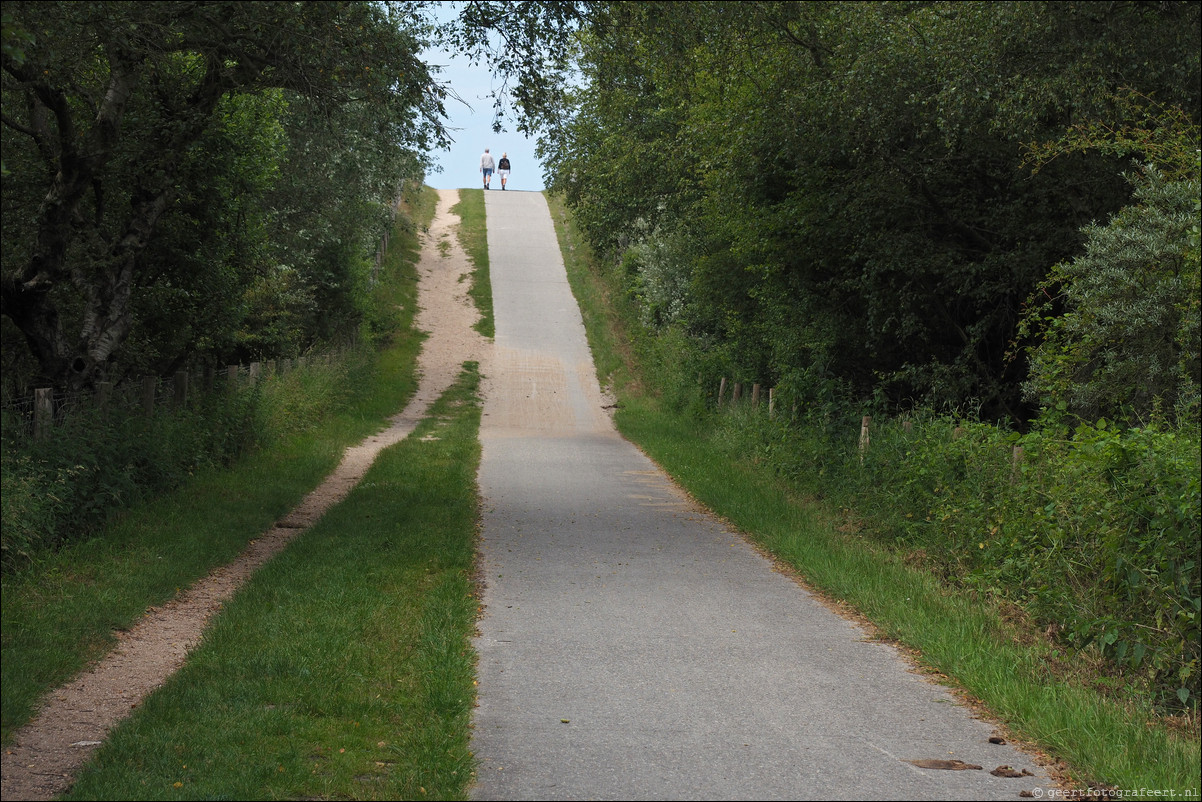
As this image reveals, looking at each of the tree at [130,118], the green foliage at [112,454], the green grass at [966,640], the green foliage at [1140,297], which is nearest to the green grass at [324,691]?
the green foliage at [112,454]

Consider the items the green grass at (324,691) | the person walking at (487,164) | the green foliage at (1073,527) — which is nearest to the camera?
the green grass at (324,691)

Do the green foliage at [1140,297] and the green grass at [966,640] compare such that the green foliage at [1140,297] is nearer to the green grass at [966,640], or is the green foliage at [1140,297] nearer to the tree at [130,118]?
the green grass at [966,640]

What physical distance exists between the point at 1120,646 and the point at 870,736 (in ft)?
7.37

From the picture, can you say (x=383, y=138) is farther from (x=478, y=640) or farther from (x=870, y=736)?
(x=870, y=736)

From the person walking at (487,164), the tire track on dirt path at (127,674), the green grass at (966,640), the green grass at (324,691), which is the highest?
the person walking at (487,164)

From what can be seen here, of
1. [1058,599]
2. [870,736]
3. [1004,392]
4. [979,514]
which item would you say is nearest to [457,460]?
[1004,392]

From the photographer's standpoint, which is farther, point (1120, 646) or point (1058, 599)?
point (1058, 599)

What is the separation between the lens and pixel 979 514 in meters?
9.94

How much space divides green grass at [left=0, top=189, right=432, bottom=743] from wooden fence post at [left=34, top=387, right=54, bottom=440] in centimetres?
114

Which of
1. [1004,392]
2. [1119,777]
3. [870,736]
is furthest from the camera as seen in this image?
[1004,392]

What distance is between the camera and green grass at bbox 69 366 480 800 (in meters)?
5.18

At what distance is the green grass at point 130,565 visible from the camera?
713 centimetres

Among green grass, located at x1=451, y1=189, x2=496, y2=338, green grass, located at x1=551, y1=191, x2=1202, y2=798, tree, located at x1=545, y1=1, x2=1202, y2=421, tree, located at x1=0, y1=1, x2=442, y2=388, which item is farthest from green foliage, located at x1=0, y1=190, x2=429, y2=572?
green grass, located at x1=451, y1=189, x2=496, y2=338

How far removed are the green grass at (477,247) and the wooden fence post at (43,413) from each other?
97.6ft
